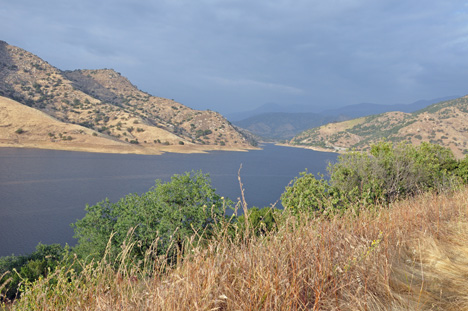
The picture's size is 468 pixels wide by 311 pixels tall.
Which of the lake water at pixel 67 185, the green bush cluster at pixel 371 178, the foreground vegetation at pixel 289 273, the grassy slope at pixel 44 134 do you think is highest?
the grassy slope at pixel 44 134

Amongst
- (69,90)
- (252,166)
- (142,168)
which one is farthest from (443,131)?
(69,90)

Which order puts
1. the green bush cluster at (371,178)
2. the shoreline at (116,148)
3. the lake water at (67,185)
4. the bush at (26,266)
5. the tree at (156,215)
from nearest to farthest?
the bush at (26,266) < the tree at (156,215) < the green bush cluster at (371,178) < the lake water at (67,185) < the shoreline at (116,148)

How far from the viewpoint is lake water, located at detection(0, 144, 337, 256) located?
37.2 meters

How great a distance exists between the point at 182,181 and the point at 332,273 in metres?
22.5

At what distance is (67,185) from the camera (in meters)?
61.5

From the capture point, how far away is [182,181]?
24906mm

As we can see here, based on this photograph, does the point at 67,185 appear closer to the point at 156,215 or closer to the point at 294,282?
the point at 156,215

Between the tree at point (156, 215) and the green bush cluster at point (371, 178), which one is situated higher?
the green bush cluster at point (371, 178)

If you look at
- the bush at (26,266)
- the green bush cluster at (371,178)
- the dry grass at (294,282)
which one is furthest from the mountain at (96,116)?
the dry grass at (294,282)

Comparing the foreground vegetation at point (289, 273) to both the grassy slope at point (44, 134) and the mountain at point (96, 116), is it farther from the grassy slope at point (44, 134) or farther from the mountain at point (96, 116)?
the mountain at point (96, 116)

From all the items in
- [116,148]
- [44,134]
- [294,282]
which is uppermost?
[44,134]

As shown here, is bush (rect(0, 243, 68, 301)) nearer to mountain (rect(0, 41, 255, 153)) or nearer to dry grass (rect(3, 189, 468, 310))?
dry grass (rect(3, 189, 468, 310))

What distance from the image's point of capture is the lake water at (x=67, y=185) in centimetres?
3722

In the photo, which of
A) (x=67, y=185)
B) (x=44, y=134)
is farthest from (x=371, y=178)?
(x=44, y=134)
